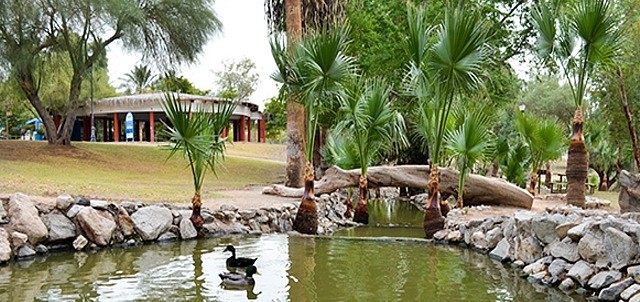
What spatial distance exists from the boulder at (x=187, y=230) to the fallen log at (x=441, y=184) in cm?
448

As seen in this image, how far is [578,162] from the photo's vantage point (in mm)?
10352

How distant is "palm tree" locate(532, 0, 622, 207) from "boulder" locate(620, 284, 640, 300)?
5.32 m

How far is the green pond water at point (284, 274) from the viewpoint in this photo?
19.4ft

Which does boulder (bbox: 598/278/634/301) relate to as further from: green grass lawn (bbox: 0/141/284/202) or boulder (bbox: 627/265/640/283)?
green grass lawn (bbox: 0/141/284/202)

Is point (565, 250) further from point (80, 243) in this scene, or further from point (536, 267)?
point (80, 243)

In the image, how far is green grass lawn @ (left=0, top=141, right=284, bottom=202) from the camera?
41.0 feet

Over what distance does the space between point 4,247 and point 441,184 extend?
363 inches

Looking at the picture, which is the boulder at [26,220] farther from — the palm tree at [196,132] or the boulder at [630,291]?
the boulder at [630,291]

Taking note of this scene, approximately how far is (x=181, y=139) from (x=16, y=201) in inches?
105

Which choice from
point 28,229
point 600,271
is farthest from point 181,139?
point 600,271

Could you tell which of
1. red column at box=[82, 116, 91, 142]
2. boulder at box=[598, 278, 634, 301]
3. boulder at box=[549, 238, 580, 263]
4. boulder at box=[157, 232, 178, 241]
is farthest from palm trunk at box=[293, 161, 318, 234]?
red column at box=[82, 116, 91, 142]

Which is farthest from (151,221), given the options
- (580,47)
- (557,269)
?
(580,47)

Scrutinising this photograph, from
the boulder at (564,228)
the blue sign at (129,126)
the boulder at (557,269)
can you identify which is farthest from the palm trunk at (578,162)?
the blue sign at (129,126)

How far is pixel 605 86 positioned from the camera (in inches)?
775
